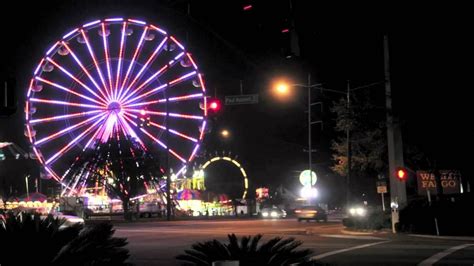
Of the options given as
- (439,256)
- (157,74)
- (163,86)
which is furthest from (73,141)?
(439,256)

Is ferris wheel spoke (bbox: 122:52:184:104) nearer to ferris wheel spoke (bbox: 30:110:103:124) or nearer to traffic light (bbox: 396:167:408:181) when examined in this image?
ferris wheel spoke (bbox: 30:110:103:124)

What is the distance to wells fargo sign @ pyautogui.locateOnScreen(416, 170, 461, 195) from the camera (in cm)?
3130

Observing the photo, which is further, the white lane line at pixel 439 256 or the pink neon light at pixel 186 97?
the pink neon light at pixel 186 97

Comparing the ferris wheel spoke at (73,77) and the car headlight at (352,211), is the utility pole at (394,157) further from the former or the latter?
the ferris wheel spoke at (73,77)

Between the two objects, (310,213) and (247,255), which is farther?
(310,213)

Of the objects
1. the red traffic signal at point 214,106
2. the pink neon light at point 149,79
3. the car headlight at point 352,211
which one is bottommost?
the car headlight at point 352,211

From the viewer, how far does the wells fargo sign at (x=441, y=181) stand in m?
31.3

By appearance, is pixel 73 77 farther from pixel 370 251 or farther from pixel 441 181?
pixel 370 251

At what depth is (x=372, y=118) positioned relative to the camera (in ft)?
119

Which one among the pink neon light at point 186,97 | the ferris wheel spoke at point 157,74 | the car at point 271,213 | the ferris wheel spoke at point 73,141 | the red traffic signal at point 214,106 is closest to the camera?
the red traffic signal at point 214,106

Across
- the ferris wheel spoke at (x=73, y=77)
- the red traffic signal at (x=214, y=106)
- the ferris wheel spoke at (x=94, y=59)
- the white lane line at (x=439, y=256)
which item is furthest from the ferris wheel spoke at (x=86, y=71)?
the white lane line at (x=439, y=256)

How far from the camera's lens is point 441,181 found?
32688mm

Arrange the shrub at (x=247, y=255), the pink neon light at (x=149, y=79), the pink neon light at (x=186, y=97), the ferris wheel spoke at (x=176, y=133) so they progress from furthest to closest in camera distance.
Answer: the ferris wheel spoke at (x=176, y=133) → the pink neon light at (x=186, y=97) → the pink neon light at (x=149, y=79) → the shrub at (x=247, y=255)

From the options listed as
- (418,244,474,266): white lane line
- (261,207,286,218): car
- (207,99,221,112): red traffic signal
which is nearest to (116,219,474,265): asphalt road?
(418,244,474,266): white lane line
